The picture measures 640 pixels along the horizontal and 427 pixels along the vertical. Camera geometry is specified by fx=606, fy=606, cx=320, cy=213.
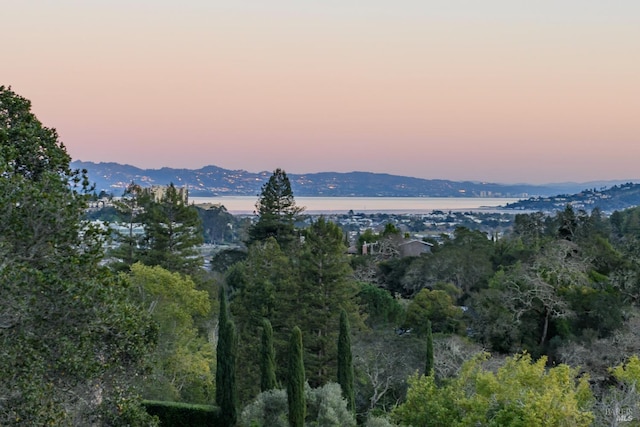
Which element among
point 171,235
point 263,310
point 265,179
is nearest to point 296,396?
point 263,310

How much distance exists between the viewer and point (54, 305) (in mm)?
6590

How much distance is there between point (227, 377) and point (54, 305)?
10.2m

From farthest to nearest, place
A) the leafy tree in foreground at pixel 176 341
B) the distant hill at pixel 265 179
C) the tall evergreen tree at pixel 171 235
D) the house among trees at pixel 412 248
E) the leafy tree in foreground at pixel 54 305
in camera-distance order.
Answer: the distant hill at pixel 265 179, the house among trees at pixel 412 248, the tall evergreen tree at pixel 171 235, the leafy tree in foreground at pixel 176 341, the leafy tree in foreground at pixel 54 305

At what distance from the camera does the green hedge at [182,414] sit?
16.1 metres

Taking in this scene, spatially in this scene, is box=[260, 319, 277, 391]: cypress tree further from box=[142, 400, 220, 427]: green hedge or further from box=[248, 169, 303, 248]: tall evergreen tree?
box=[248, 169, 303, 248]: tall evergreen tree

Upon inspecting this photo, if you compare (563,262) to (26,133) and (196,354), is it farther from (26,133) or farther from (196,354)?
(26,133)

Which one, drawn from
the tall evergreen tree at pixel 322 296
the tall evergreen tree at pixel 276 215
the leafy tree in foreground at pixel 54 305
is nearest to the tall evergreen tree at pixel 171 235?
the tall evergreen tree at pixel 276 215

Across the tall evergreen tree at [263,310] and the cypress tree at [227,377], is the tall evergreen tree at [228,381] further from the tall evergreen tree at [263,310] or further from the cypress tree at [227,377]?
the tall evergreen tree at [263,310]

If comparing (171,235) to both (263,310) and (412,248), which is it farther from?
(412,248)

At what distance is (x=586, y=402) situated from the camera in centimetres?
1162

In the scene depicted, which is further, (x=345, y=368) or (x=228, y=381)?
(x=345, y=368)

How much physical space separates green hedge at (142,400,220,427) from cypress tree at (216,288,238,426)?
0.95 feet

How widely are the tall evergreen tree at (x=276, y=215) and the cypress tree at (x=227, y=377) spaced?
54.5ft

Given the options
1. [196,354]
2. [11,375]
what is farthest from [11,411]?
[196,354]
